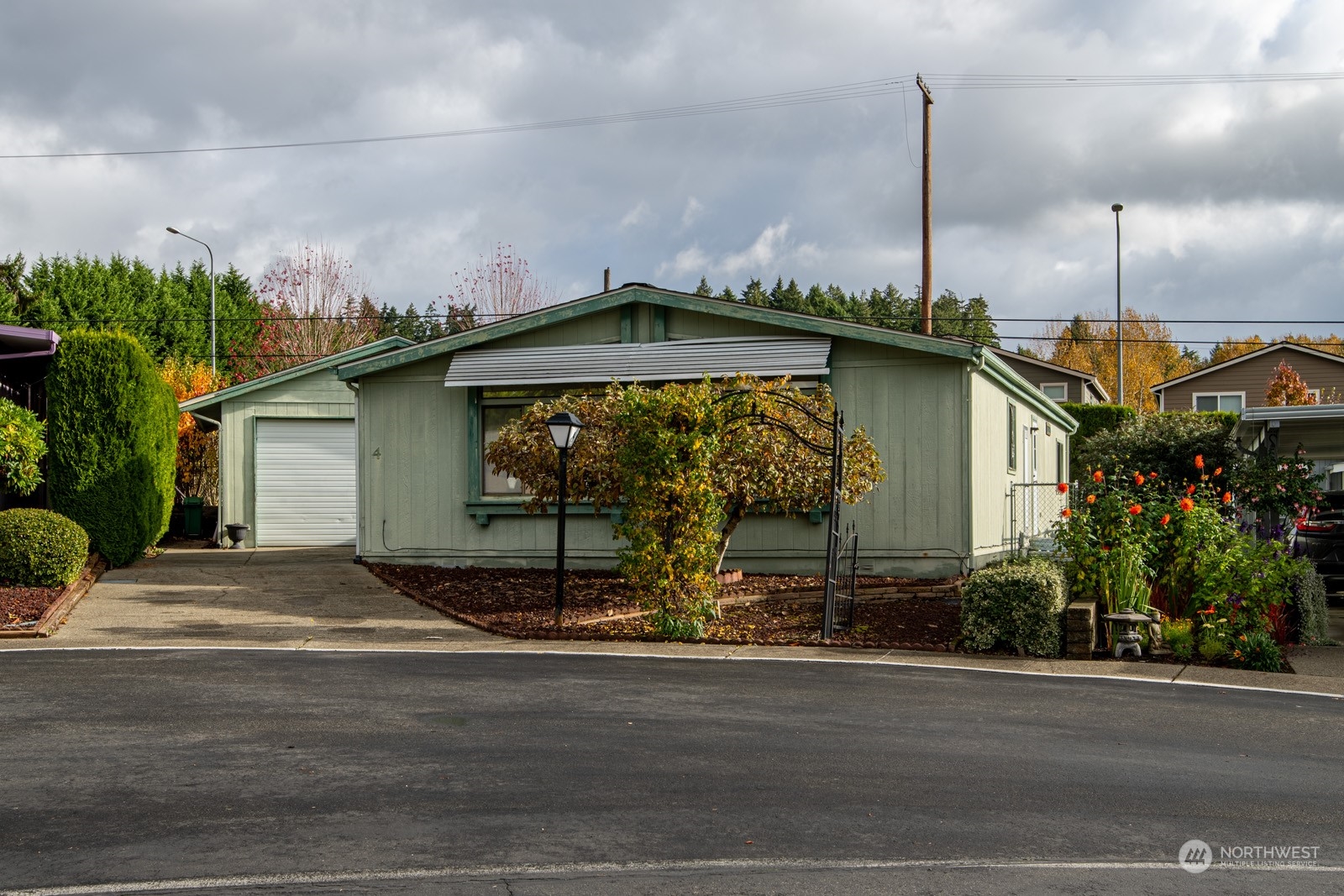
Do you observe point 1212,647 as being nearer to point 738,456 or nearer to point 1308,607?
point 1308,607

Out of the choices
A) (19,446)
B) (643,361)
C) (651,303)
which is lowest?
(19,446)

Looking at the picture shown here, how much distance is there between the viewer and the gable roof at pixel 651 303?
14.9 m

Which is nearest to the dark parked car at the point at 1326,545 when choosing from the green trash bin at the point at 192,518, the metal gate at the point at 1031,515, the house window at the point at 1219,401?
the metal gate at the point at 1031,515

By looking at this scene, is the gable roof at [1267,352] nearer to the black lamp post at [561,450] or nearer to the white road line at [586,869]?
the black lamp post at [561,450]

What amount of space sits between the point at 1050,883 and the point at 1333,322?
35.7 metres

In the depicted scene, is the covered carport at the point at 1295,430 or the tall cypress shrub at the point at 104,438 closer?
the covered carport at the point at 1295,430

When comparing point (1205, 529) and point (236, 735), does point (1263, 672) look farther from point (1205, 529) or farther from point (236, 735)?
point (236, 735)

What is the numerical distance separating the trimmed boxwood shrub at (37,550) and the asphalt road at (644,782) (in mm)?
4484

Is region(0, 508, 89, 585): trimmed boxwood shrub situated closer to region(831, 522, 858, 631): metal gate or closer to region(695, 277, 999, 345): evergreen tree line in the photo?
region(831, 522, 858, 631): metal gate

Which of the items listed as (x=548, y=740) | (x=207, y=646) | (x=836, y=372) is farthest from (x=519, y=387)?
(x=548, y=740)

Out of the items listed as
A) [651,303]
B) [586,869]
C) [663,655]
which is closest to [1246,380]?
[651,303]

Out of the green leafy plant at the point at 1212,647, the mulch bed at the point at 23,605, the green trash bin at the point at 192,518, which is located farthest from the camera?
the green trash bin at the point at 192,518

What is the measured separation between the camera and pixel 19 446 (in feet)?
47.0

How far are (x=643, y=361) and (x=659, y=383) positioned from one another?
1.21 feet
